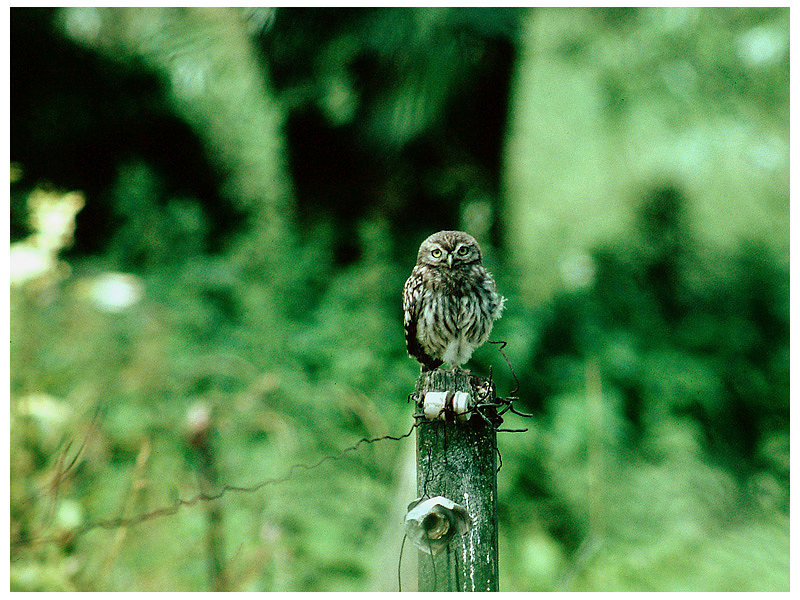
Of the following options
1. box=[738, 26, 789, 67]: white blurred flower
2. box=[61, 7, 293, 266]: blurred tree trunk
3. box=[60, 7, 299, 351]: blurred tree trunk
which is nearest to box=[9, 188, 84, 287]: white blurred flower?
box=[60, 7, 299, 351]: blurred tree trunk

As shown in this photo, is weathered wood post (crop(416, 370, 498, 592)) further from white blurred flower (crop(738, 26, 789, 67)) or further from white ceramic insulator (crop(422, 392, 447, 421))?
white blurred flower (crop(738, 26, 789, 67))

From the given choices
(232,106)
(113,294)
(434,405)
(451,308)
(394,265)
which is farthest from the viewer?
(232,106)

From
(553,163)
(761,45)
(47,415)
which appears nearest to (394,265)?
(553,163)

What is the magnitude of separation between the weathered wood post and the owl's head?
2.79 ft

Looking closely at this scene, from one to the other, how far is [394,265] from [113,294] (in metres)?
1.40

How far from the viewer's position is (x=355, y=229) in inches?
152

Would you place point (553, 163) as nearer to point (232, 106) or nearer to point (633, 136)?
point (633, 136)

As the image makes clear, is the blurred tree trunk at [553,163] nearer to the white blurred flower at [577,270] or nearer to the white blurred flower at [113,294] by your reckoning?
the white blurred flower at [577,270]

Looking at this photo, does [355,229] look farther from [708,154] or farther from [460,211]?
[708,154]

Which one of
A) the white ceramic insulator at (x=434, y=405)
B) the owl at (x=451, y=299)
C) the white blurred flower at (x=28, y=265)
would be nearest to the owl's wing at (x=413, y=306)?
the owl at (x=451, y=299)

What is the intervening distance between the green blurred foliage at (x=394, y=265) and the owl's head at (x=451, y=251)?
875 millimetres

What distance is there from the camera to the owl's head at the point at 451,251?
6.25ft

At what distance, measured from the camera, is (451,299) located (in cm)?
189

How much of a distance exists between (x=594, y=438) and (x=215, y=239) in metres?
2.44
